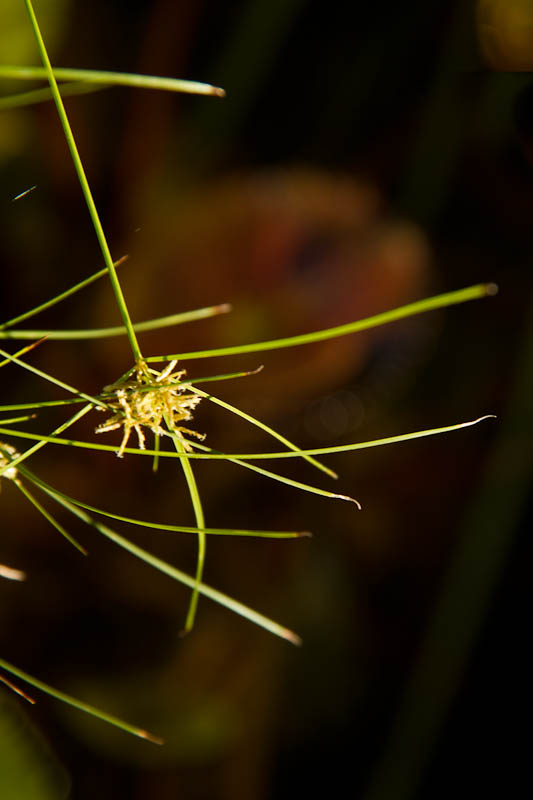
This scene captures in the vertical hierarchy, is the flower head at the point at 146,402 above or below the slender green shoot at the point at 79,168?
below

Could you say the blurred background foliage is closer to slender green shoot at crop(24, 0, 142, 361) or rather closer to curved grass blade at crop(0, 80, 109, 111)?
curved grass blade at crop(0, 80, 109, 111)

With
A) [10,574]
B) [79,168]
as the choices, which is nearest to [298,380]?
[10,574]

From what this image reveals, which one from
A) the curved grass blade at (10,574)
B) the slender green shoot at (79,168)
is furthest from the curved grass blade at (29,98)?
the curved grass blade at (10,574)

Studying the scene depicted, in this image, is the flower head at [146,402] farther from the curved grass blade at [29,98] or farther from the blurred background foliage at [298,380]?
the blurred background foliage at [298,380]

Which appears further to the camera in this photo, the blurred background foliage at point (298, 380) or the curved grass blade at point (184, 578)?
the blurred background foliage at point (298, 380)

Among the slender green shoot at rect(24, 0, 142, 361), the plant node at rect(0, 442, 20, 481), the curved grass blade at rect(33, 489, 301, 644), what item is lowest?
the curved grass blade at rect(33, 489, 301, 644)

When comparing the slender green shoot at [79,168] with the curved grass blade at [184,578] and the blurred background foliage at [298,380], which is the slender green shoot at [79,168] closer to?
the curved grass blade at [184,578]

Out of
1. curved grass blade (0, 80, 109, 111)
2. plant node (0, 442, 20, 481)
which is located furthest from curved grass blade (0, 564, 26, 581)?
curved grass blade (0, 80, 109, 111)

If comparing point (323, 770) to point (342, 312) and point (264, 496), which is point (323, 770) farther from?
point (342, 312)

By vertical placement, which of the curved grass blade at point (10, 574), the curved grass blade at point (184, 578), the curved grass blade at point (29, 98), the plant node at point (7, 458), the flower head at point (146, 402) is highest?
the curved grass blade at point (29, 98)

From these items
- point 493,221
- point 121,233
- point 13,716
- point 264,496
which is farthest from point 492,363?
point 13,716
